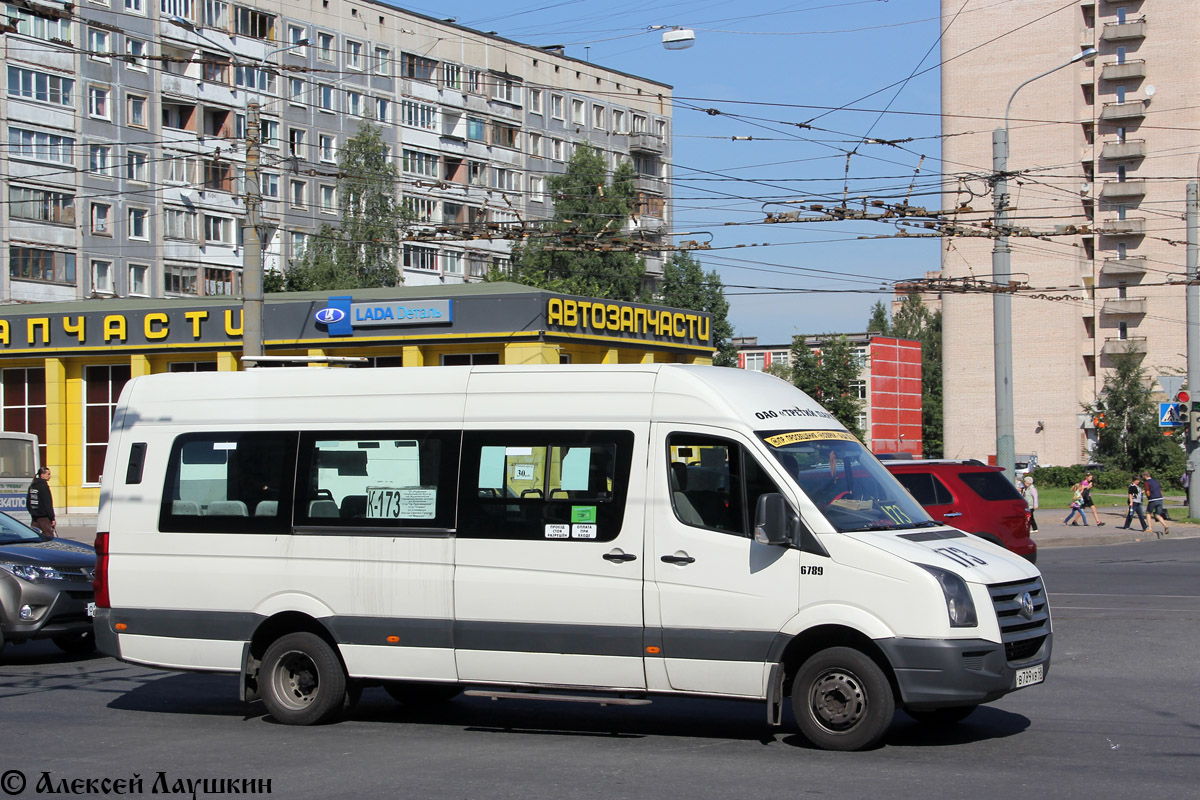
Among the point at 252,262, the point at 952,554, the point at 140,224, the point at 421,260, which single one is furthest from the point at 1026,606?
the point at 421,260

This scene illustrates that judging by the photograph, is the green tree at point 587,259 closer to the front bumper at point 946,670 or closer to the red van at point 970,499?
the red van at point 970,499

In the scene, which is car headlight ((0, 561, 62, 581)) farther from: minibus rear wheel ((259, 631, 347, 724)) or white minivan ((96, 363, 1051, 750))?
minibus rear wheel ((259, 631, 347, 724))

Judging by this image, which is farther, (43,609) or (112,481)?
(43,609)

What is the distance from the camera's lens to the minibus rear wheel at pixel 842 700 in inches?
303

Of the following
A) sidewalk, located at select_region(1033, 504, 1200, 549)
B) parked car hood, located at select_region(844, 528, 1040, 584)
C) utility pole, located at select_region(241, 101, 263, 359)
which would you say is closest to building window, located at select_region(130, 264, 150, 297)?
sidewalk, located at select_region(1033, 504, 1200, 549)

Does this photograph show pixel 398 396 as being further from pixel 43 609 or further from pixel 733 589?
pixel 43 609

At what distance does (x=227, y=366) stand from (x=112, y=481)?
25636 mm

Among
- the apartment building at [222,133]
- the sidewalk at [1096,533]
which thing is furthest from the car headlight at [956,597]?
the apartment building at [222,133]

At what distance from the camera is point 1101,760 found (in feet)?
24.7

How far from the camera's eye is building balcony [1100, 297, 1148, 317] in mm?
70188

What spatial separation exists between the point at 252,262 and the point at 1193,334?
24.5 meters

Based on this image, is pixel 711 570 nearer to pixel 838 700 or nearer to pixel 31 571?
pixel 838 700

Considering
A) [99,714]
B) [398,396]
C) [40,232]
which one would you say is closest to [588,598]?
[398,396]

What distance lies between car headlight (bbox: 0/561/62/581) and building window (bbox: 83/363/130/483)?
25.6 m
